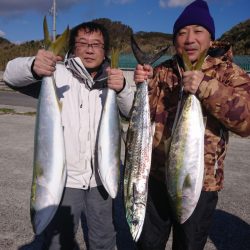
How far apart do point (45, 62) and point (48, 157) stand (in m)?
0.68

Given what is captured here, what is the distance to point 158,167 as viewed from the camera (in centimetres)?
326

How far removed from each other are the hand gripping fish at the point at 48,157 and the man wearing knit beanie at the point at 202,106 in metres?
0.69

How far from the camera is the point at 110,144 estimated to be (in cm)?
303

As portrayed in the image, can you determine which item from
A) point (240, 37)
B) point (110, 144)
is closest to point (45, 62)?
point (110, 144)

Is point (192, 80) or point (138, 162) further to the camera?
point (138, 162)

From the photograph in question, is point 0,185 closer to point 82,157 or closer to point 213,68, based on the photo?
point 82,157

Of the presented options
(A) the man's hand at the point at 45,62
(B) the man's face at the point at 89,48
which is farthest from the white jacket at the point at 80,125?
(A) the man's hand at the point at 45,62

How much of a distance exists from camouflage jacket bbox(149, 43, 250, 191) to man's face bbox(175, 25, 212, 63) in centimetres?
11

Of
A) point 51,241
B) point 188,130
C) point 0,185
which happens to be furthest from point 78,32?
point 0,185

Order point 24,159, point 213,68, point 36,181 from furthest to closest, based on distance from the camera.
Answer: point 24,159
point 213,68
point 36,181

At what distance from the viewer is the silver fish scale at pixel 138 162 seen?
9.66ft

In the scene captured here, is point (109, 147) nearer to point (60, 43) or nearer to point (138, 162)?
point (138, 162)

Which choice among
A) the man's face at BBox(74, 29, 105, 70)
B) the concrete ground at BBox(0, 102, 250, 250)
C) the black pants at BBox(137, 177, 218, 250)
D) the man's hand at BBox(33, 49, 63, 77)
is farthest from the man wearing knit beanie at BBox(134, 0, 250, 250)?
the concrete ground at BBox(0, 102, 250, 250)

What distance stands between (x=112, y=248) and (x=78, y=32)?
196 cm
